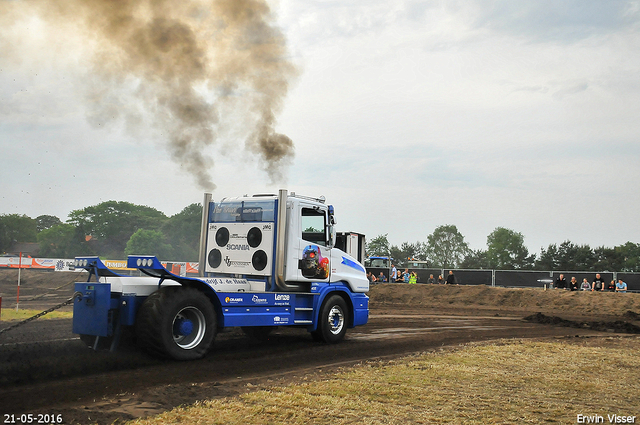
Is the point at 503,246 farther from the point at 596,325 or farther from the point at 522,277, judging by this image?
the point at 596,325

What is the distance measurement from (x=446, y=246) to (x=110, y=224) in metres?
80.6

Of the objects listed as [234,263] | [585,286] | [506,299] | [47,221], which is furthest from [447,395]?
[47,221]

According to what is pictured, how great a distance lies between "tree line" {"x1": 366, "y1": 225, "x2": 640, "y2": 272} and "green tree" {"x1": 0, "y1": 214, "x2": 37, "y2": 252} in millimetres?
49888

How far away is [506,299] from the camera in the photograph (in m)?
29.1

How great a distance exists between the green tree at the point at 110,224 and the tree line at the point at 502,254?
36.3m

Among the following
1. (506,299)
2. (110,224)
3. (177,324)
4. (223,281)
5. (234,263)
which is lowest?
(506,299)

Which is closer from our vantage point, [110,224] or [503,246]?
A: [110,224]

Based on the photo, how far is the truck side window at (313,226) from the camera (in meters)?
12.1

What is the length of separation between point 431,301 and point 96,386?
24.7m

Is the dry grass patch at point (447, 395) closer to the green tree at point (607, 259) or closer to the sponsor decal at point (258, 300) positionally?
the sponsor decal at point (258, 300)

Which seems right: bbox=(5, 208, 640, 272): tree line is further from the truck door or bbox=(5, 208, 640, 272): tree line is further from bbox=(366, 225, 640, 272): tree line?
the truck door

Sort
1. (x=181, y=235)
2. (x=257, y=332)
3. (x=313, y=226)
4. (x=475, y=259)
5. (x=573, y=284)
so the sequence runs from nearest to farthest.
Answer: (x=313, y=226) < (x=257, y=332) < (x=573, y=284) < (x=181, y=235) < (x=475, y=259)

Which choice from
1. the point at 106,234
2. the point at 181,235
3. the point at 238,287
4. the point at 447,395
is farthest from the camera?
the point at 106,234

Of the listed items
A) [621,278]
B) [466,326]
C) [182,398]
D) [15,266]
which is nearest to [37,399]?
[182,398]
